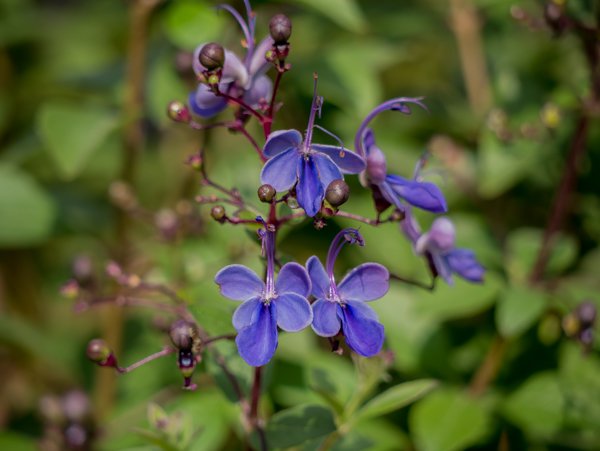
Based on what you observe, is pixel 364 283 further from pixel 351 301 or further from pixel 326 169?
pixel 326 169

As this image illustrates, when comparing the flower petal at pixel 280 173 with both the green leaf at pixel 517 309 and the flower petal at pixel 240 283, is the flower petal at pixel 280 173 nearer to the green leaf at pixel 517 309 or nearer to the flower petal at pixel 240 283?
the flower petal at pixel 240 283

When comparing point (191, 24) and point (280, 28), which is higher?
point (280, 28)

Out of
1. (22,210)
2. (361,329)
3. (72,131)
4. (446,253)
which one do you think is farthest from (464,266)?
(22,210)

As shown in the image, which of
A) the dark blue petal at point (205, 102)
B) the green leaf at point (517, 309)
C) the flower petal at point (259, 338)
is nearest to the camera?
the flower petal at point (259, 338)

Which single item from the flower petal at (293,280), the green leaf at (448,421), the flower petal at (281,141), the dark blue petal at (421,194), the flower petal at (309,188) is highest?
the flower petal at (281,141)

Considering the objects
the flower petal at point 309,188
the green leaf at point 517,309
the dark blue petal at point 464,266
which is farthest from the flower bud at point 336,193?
the green leaf at point 517,309

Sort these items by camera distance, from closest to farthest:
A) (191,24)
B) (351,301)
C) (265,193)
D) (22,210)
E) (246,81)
→ (265,193), (351,301), (246,81), (191,24), (22,210)

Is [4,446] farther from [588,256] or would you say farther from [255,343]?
[588,256]
